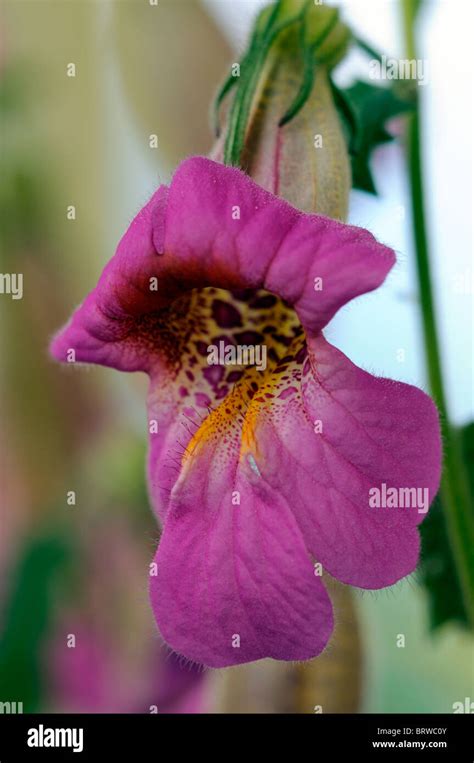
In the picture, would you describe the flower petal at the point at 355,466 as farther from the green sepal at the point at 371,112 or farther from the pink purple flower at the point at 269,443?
the green sepal at the point at 371,112

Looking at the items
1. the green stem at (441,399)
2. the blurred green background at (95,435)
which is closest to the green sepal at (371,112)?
the green stem at (441,399)

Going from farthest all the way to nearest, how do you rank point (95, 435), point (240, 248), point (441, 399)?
point (95, 435) < point (441, 399) < point (240, 248)

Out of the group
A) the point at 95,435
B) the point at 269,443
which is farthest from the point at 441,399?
the point at 95,435

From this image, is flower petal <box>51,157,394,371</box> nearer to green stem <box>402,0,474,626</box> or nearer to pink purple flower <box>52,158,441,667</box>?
pink purple flower <box>52,158,441,667</box>

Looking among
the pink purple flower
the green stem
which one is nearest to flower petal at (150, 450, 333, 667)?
the pink purple flower

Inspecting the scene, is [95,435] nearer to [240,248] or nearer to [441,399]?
[441,399]

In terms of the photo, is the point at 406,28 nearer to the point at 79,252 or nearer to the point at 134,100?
the point at 134,100

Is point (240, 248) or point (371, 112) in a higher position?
point (371, 112)

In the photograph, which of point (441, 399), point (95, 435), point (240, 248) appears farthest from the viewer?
point (95, 435)

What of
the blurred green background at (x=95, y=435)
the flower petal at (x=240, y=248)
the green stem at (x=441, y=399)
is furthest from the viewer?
the blurred green background at (x=95, y=435)
